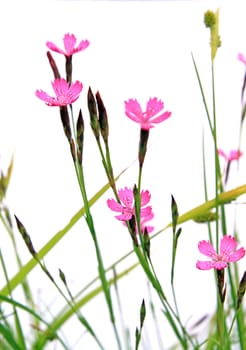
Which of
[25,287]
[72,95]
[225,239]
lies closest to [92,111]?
[72,95]

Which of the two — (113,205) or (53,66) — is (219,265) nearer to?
(113,205)

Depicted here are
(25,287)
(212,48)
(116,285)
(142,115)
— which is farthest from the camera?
(25,287)

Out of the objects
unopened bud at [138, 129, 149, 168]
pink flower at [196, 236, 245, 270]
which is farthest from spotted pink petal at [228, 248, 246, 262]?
unopened bud at [138, 129, 149, 168]

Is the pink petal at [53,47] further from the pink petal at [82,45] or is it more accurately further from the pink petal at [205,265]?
the pink petal at [205,265]

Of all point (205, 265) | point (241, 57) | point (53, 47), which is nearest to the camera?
point (205, 265)

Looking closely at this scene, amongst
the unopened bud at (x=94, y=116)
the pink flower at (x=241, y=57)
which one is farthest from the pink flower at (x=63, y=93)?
the pink flower at (x=241, y=57)

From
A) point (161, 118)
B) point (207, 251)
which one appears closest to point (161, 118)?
point (161, 118)

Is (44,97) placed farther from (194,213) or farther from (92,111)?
(194,213)
